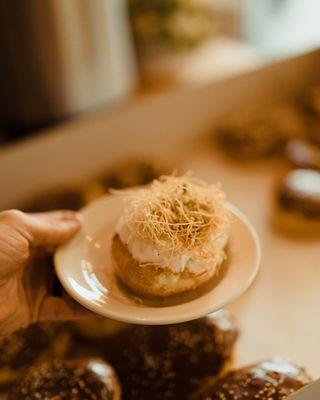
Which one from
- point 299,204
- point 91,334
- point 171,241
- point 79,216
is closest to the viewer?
point 171,241

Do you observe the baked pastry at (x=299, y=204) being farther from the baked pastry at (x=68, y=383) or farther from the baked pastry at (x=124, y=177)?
the baked pastry at (x=68, y=383)

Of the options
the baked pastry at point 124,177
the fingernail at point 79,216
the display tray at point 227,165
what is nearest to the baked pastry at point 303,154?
the display tray at point 227,165

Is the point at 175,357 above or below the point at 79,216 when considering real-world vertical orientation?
below

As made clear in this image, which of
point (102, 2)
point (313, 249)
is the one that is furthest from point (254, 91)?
point (313, 249)

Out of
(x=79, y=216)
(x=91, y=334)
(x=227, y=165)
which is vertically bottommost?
(x=91, y=334)

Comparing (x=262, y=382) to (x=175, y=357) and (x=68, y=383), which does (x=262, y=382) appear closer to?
(x=175, y=357)

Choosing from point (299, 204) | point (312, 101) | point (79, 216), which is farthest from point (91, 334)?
point (312, 101)

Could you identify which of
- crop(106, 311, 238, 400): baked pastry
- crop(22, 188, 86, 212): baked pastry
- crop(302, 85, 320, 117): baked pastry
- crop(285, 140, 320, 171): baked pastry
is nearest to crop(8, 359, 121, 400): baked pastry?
crop(106, 311, 238, 400): baked pastry
